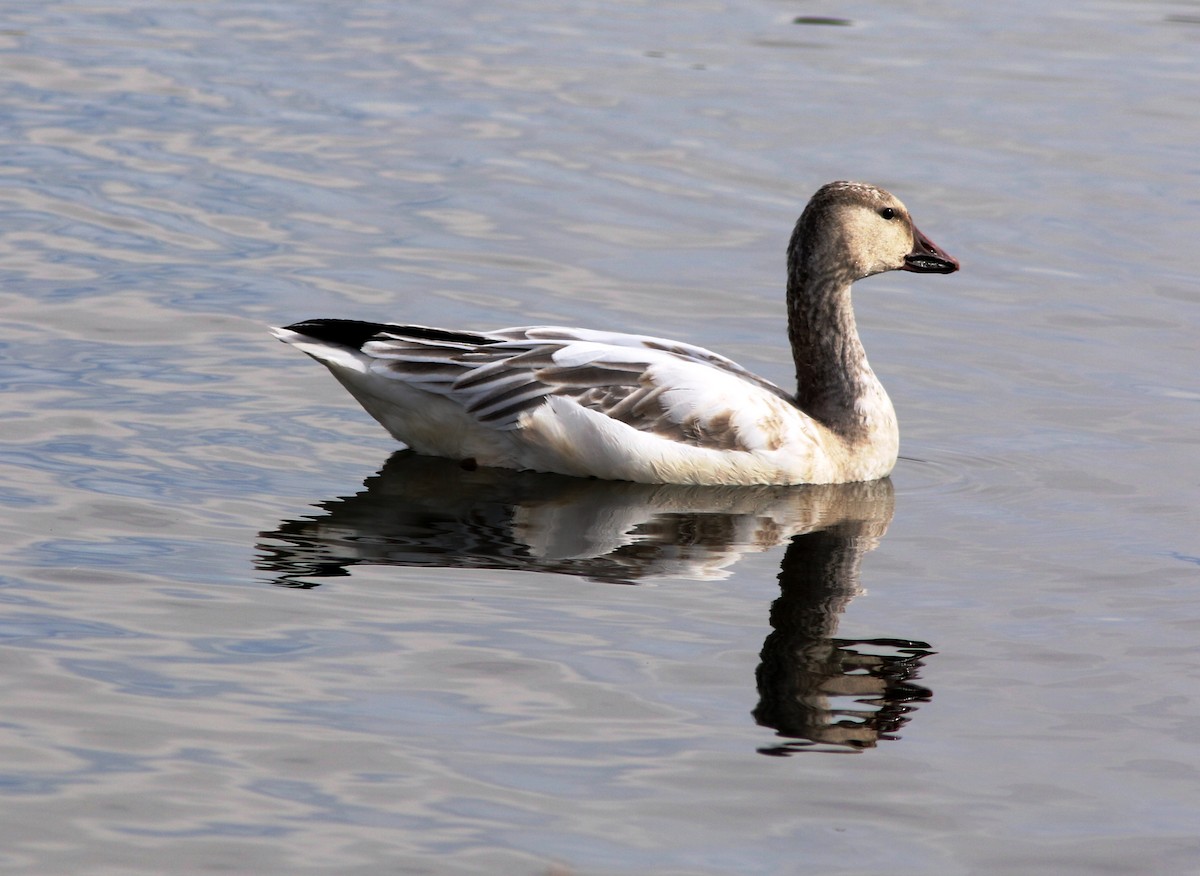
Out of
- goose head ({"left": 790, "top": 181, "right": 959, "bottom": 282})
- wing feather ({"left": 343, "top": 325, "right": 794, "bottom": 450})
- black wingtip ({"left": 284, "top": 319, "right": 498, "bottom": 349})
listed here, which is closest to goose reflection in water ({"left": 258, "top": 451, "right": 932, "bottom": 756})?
wing feather ({"left": 343, "top": 325, "right": 794, "bottom": 450})

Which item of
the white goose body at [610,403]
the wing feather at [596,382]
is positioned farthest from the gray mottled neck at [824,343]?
the wing feather at [596,382]

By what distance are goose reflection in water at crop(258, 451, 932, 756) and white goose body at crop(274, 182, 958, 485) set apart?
142mm

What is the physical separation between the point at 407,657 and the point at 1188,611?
3.59 metres

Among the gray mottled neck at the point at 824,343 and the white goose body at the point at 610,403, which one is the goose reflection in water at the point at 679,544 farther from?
the gray mottled neck at the point at 824,343

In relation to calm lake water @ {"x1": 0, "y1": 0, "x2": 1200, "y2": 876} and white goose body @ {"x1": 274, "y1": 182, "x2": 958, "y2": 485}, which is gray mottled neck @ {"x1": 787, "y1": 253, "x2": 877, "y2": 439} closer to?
white goose body @ {"x1": 274, "y1": 182, "x2": 958, "y2": 485}

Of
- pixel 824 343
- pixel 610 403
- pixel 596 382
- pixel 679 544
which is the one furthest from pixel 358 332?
pixel 824 343

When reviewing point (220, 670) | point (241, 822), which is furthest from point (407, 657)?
point (241, 822)

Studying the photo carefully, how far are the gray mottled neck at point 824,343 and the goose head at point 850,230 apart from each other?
0.07 meters

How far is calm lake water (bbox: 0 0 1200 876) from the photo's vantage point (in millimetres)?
6535

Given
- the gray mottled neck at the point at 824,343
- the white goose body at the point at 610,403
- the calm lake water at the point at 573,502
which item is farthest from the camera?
the gray mottled neck at the point at 824,343

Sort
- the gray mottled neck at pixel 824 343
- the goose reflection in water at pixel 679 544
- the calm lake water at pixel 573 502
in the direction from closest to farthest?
the calm lake water at pixel 573 502, the goose reflection in water at pixel 679 544, the gray mottled neck at pixel 824 343

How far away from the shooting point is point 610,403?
1008 cm

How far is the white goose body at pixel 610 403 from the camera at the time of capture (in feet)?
33.0

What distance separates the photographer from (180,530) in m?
8.92
